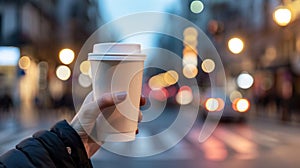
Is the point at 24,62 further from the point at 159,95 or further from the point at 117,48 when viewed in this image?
the point at 117,48

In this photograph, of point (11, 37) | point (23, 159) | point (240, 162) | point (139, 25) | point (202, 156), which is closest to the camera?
point (23, 159)

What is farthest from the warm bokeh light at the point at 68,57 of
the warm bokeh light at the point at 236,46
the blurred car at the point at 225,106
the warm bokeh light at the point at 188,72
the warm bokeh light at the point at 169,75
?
the blurred car at the point at 225,106

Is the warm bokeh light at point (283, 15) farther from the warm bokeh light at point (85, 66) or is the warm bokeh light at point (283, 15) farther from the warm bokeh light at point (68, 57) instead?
the warm bokeh light at point (85, 66)

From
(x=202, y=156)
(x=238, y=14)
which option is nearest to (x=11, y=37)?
(x=238, y=14)

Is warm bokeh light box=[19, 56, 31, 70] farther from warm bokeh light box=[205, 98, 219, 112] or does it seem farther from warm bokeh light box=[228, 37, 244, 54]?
warm bokeh light box=[228, 37, 244, 54]

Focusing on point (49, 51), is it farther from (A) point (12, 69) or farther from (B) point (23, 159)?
(B) point (23, 159)

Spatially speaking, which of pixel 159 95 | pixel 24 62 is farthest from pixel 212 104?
pixel 159 95

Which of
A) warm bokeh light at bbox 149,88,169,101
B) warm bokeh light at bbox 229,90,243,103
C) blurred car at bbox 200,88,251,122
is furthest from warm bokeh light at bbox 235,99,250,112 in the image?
warm bokeh light at bbox 149,88,169,101
